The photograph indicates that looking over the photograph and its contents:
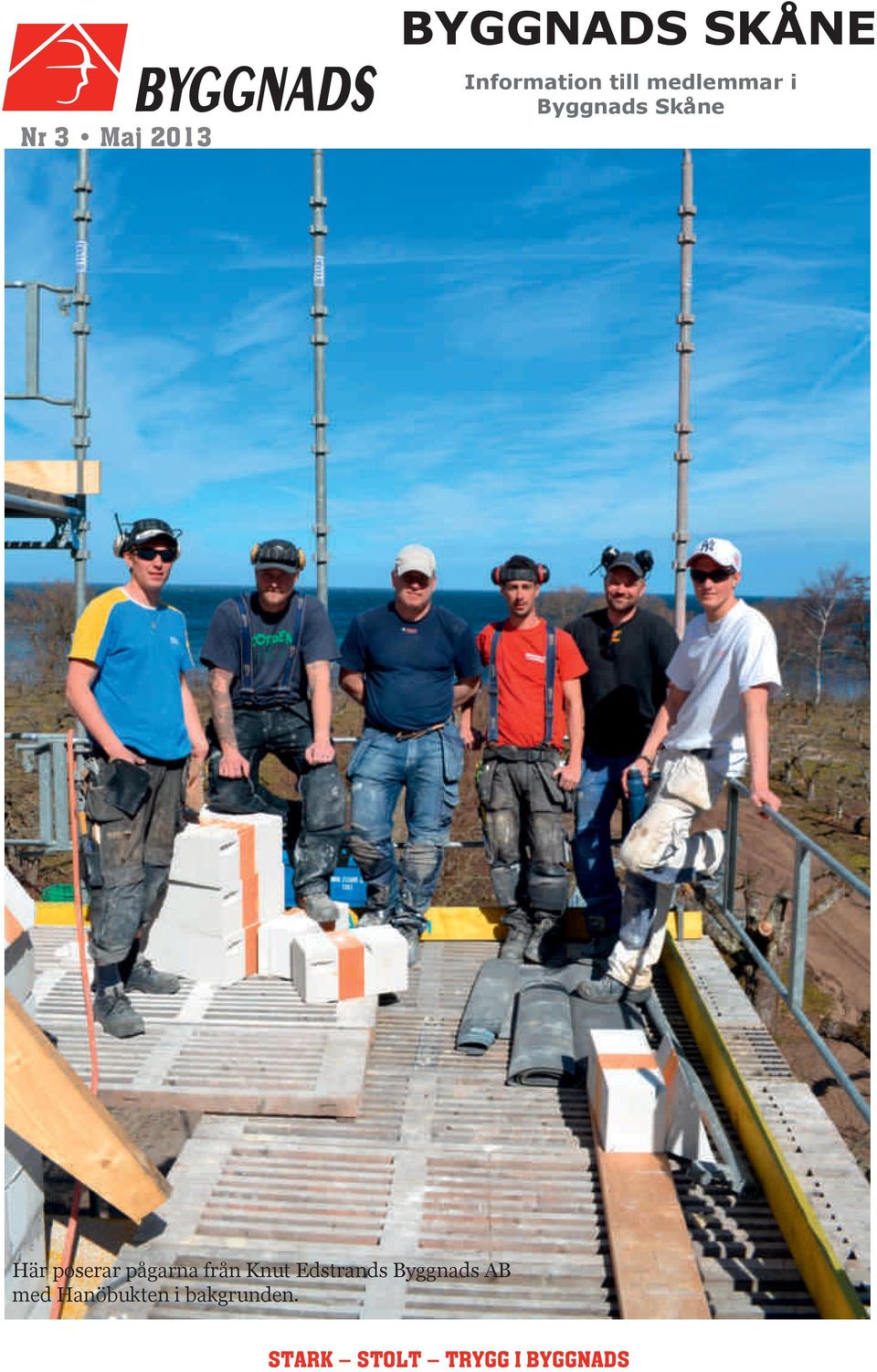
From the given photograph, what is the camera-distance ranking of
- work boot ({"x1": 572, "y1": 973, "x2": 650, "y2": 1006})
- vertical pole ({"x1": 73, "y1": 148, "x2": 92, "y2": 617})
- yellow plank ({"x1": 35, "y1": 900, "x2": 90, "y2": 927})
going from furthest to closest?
vertical pole ({"x1": 73, "y1": 148, "x2": 92, "y2": 617}) < yellow plank ({"x1": 35, "y1": 900, "x2": 90, "y2": 927}) < work boot ({"x1": 572, "y1": 973, "x2": 650, "y2": 1006})

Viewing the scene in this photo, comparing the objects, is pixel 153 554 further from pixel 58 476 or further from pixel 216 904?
pixel 58 476

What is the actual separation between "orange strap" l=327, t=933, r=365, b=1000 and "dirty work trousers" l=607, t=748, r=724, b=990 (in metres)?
1.27

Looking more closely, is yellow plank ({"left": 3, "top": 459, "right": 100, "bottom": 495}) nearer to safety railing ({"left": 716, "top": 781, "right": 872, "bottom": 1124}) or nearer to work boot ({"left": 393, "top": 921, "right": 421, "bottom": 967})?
work boot ({"left": 393, "top": 921, "right": 421, "bottom": 967})

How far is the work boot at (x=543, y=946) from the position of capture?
5.47 m

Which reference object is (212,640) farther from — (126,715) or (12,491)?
(12,491)

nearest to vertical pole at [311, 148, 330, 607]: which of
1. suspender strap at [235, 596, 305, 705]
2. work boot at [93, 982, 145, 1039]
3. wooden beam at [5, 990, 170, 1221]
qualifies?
suspender strap at [235, 596, 305, 705]

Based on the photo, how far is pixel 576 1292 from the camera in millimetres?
3131

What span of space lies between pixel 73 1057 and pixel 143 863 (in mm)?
886

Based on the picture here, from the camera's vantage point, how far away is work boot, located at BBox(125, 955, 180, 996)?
16.4 feet

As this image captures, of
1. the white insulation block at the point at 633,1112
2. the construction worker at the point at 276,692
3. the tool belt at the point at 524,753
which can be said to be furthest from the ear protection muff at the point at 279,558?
the white insulation block at the point at 633,1112

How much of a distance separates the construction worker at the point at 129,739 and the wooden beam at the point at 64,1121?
6.07 feet

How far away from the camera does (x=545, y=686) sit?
17.1ft

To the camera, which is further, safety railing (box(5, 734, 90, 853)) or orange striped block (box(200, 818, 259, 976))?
safety railing (box(5, 734, 90, 853))
